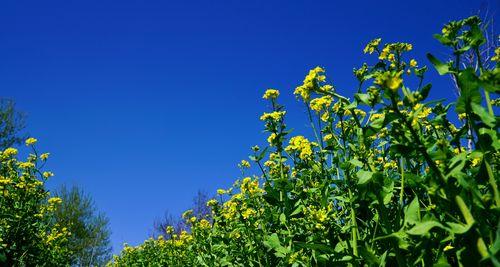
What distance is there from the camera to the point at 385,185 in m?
2.02

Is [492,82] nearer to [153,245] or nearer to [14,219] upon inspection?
[14,219]

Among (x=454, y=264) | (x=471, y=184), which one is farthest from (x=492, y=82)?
(x=454, y=264)

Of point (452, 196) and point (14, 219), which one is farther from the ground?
point (14, 219)

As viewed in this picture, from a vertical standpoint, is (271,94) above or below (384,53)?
above

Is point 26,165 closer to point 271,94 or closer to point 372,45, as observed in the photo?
point 271,94

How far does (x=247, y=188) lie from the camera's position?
419cm

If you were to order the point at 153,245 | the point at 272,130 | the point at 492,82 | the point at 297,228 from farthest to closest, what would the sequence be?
1. the point at 153,245
2. the point at 272,130
3. the point at 297,228
4. the point at 492,82

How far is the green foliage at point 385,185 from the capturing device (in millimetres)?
1471

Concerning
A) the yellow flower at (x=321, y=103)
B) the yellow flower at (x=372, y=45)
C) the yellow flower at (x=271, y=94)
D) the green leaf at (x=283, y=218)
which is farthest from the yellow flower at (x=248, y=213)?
the yellow flower at (x=372, y=45)

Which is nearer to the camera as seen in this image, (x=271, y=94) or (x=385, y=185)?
(x=385, y=185)

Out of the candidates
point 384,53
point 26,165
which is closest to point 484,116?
point 384,53

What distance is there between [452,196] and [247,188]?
2886 mm

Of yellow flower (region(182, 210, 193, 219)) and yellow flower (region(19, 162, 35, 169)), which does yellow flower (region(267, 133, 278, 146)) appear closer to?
yellow flower (region(182, 210, 193, 219))

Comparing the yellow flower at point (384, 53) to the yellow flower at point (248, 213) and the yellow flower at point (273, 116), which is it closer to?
the yellow flower at point (273, 116)
